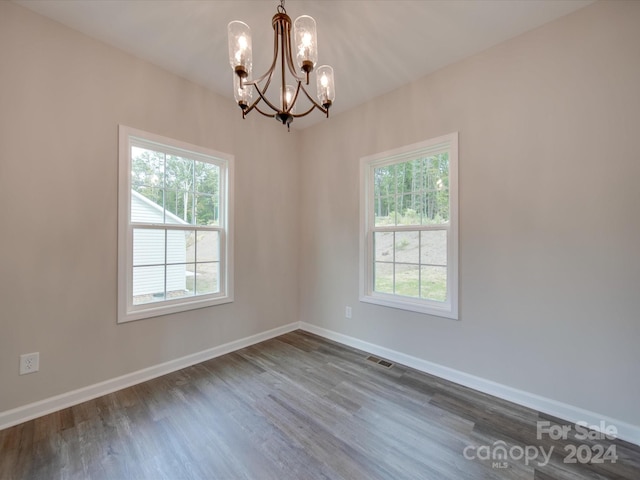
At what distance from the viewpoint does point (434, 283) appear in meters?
2.58

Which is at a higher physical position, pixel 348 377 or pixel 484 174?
pixel 484 174

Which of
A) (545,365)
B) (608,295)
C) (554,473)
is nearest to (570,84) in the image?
(608,295)

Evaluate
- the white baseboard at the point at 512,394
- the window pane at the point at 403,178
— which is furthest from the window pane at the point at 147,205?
the white baseboard at the point at 512,394

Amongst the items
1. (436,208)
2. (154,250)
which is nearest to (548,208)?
(436,208)

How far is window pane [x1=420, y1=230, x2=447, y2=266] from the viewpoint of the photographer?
8.30 ft

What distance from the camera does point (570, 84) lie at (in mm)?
1876

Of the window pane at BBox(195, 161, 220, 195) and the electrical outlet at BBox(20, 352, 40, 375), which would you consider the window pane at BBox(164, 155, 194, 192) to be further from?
the electrical outlet at BBox(20, 352, 40, 375)

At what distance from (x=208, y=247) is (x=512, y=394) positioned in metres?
3.03

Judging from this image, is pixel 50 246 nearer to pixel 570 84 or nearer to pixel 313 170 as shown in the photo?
pixel 313 170

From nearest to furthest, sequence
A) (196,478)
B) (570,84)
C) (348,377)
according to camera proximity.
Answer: (196,478) → (570,84) → (348,377)

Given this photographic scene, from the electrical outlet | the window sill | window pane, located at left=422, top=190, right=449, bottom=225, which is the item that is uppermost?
window pane, located at left=422, top=190, right=449, bottom=225

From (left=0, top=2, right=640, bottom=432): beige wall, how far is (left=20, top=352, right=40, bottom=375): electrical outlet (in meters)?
0.03

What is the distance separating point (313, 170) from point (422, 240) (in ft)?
5.64

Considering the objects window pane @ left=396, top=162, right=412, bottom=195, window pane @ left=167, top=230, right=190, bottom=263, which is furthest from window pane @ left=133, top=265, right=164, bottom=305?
window pane @ left=396, top=162, right=412, bottom=195
